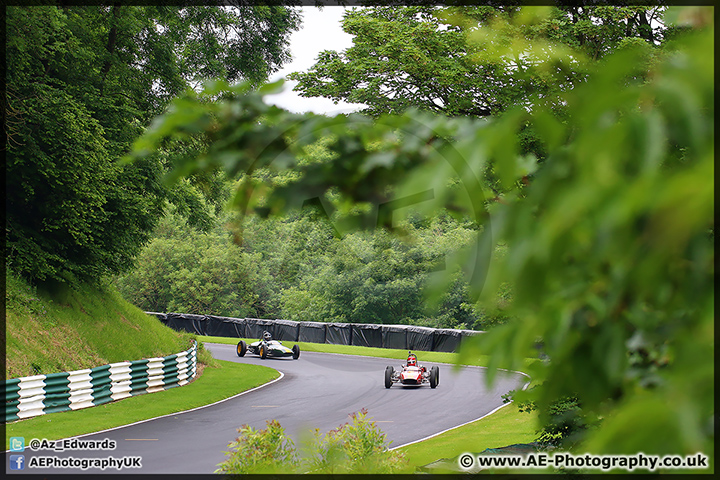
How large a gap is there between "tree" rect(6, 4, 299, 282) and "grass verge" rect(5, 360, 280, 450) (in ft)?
14.4

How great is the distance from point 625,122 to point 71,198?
55.0 ft

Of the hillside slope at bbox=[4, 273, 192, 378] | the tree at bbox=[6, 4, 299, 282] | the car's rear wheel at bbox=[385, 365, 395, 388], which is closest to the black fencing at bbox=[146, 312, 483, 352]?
the car's rear wheel at bbox=[385, 365, 395, 388]

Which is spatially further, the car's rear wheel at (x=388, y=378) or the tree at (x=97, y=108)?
the car's rear wheel at (x=388, y=378)

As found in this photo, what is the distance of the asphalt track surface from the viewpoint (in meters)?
9.59

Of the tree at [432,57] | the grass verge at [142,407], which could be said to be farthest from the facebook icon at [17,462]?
the tree at [432,57]

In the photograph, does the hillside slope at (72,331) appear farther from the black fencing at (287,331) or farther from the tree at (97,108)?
the black fencing at (287,331)

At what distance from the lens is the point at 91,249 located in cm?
1669

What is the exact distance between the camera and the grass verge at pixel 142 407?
11.1 meters

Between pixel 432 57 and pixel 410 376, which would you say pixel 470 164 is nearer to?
pixel 432 57

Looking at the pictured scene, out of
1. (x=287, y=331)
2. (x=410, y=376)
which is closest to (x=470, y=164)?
(x=410, y=376)

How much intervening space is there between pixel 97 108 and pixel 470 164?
17.4 metres

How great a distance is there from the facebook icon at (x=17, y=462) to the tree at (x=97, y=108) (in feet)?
24.6

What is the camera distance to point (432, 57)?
10578 mm

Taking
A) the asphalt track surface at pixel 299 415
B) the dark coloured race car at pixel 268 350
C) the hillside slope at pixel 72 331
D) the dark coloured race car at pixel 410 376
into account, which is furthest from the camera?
the dark coloured race car at pixel 268 350
